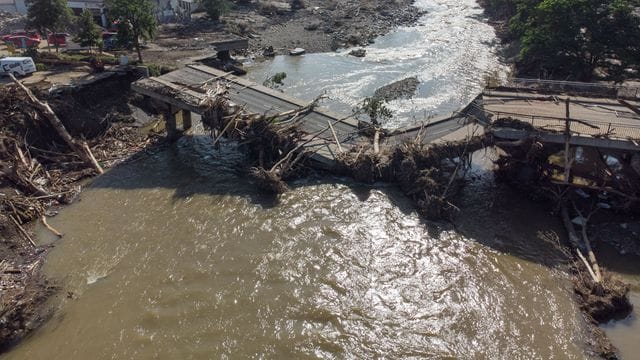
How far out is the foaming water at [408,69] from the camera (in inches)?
1416

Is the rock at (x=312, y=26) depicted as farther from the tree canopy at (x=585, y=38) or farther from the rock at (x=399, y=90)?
the tree canopy at (x=585, y=38)

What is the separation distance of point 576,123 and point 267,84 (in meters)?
22.0

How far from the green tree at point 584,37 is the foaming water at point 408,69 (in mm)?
6892

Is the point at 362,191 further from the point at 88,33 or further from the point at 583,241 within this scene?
the point at 88,33

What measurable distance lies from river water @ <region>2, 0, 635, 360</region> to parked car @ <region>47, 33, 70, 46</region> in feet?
73.5

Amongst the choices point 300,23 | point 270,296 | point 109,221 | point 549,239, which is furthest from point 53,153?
point 300,23

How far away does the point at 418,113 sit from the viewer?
33.7 meters

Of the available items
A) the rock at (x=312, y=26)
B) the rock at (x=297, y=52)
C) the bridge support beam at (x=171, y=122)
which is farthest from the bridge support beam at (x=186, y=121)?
the rock at (x=312, y=26)

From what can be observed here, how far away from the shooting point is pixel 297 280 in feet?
58.7

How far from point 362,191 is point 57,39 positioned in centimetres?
3359

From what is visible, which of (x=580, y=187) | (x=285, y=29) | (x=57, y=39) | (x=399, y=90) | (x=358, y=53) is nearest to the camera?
Result: (x=580, y=187)

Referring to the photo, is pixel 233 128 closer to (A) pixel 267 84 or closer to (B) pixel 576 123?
(A) pixel 267 84

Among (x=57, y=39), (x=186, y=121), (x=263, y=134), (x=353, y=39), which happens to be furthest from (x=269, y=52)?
(x=263, y=134)

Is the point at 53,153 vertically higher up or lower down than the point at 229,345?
higher up
